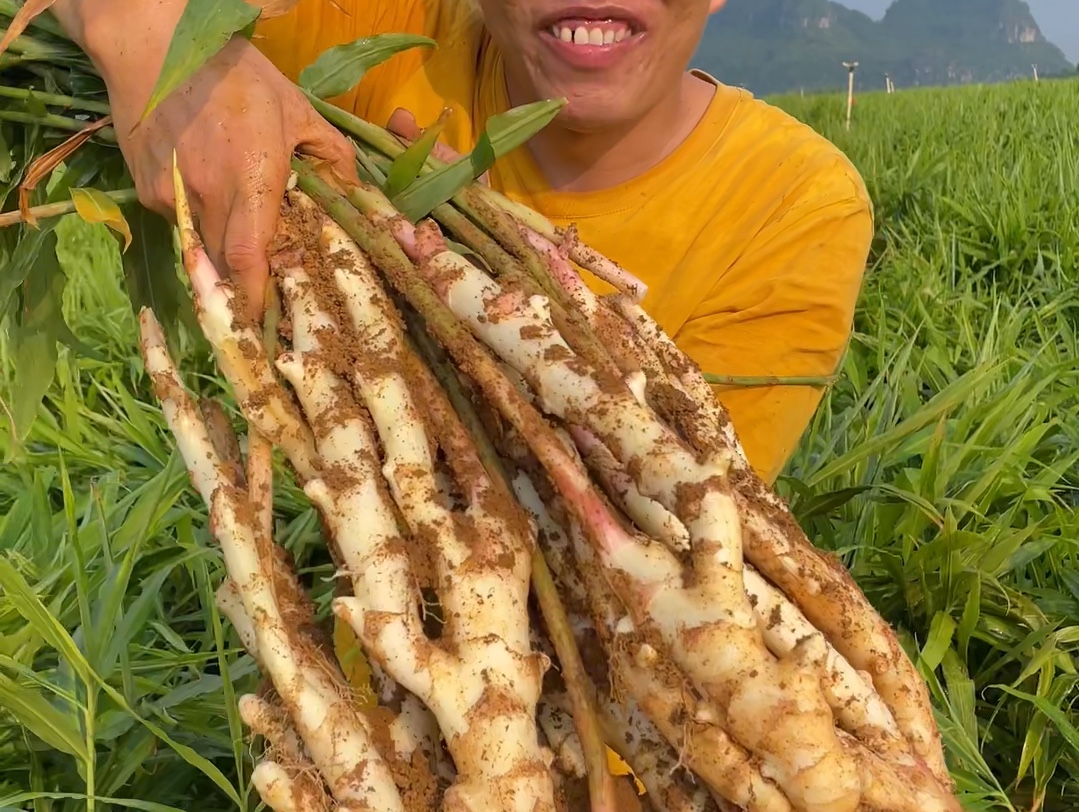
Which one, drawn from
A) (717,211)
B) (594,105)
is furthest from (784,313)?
(594,105)

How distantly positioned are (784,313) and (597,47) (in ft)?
1.19

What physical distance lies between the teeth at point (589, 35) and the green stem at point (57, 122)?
46 cm

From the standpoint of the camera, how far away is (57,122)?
2.46 feet

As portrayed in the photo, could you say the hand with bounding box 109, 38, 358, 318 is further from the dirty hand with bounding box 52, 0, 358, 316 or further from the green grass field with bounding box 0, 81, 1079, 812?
the green grass field with bounding box 0, 81, 1079, 812

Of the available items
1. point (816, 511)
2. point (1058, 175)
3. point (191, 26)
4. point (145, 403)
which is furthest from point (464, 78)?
point (1058, 175)

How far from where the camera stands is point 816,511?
1290mm

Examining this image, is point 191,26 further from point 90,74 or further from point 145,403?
point 145,403

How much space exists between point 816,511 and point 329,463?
0.90m

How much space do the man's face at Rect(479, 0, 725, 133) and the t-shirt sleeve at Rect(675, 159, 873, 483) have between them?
0.72ft

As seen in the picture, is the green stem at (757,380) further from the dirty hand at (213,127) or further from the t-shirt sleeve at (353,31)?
the t-shirt sleeve at (353,31)

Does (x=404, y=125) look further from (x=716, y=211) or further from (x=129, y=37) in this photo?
(x=716, y=211)

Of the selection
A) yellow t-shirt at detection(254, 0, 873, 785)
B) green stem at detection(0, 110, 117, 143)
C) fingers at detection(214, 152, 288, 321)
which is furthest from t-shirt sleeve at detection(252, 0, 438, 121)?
fingers at detection(214, 152, 288, 321)

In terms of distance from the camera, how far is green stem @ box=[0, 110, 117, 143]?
742 mm

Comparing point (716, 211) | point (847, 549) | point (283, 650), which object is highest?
point (716, 211)
